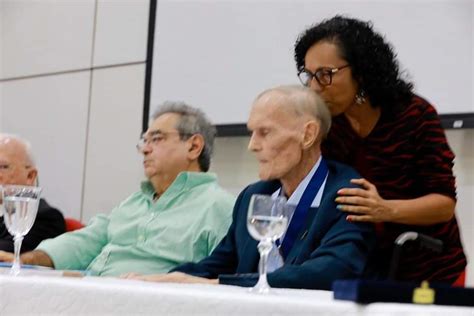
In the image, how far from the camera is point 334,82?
206 cm

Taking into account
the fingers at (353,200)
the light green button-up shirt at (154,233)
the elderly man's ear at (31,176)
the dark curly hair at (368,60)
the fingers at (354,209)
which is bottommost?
the light green button-up shirt at (154,233)

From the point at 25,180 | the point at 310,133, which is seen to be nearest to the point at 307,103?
the point at 310,133

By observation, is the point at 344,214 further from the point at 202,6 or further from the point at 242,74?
the point at 202,6

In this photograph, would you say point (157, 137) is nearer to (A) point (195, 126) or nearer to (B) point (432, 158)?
(A) point (195, 126)

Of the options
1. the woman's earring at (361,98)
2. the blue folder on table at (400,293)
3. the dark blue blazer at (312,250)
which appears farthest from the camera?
the woman's earring at (361,98)

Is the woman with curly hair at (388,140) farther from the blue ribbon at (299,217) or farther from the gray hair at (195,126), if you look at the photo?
the gray hair at (195,126)

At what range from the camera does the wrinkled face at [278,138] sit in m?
1.97

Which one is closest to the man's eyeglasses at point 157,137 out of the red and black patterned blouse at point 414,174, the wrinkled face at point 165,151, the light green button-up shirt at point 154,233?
the wrinkled face at point 165,151

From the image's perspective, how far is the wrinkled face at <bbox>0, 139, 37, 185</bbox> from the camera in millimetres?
3066

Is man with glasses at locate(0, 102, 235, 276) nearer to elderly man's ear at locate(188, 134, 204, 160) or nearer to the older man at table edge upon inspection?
elderly man's ear at locate(188, 134, 204, 160)

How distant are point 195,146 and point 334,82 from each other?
771 millimetres

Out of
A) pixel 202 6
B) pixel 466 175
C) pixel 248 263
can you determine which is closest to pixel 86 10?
pixel 202 6

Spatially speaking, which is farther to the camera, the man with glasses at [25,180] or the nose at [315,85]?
the man with glasses at [25,180]

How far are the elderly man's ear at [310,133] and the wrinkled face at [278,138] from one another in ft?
0.04
